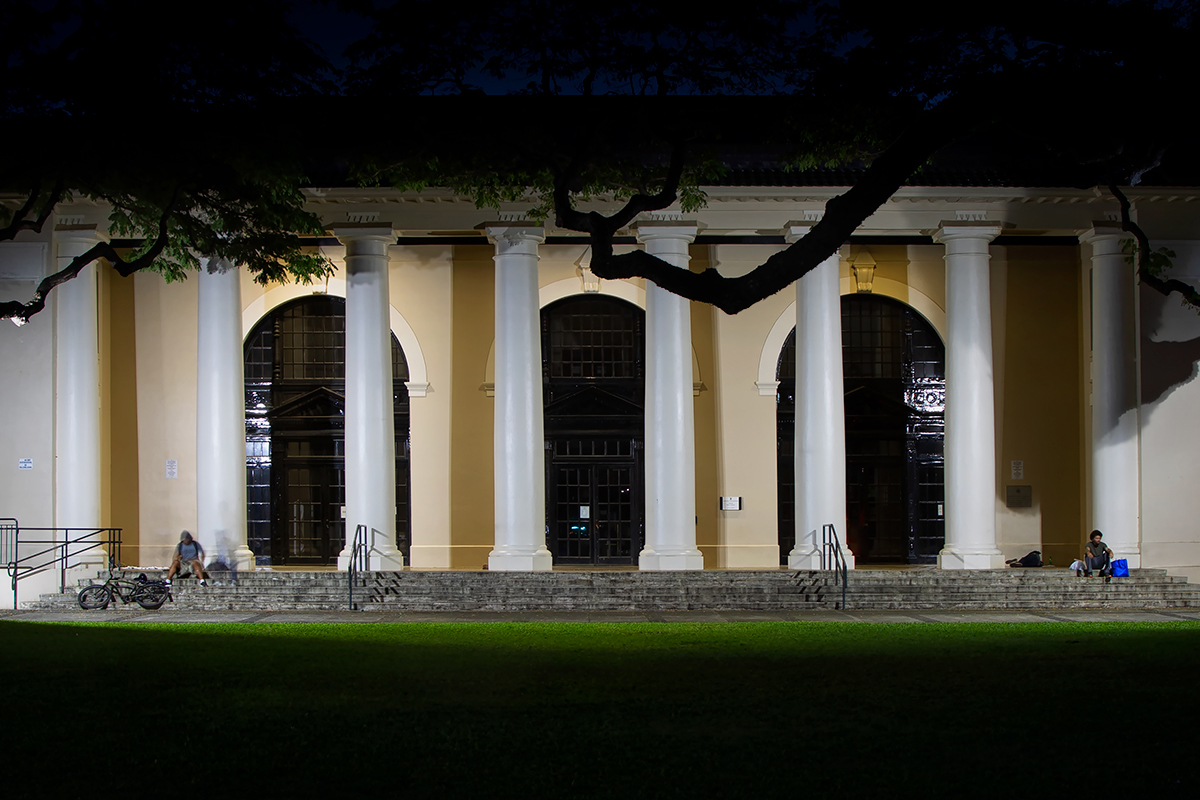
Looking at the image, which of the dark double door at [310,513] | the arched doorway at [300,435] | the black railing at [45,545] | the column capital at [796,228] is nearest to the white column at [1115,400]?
the column capital at [796,228]

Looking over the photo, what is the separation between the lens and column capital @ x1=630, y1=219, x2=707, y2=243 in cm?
2325

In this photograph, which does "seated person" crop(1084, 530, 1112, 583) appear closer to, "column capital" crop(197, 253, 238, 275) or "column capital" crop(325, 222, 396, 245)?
"column capital" crop(325, 222, 396, 245)

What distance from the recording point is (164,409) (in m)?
26.4

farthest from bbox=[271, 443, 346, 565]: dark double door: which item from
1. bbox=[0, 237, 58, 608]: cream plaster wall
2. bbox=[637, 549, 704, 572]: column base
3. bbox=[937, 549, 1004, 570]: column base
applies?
bbox=[937, 549, 1004, 570]: column base

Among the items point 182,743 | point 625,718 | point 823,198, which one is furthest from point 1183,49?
point 823,198

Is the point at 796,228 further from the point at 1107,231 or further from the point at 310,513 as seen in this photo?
the point at 310,513

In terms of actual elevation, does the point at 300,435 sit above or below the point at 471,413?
below

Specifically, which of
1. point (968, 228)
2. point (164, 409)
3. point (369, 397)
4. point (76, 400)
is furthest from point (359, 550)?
point (968, 228)

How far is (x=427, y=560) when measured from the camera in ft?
86.5

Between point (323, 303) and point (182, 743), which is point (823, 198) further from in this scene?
point (182, 743)

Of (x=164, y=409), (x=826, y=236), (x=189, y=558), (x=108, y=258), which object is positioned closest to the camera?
(x=826, y=236)

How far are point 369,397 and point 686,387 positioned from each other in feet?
20.5

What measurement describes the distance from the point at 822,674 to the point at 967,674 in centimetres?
132

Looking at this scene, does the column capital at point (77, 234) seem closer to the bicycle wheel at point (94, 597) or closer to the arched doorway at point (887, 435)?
the bicycle wheel at point (94, 597)
